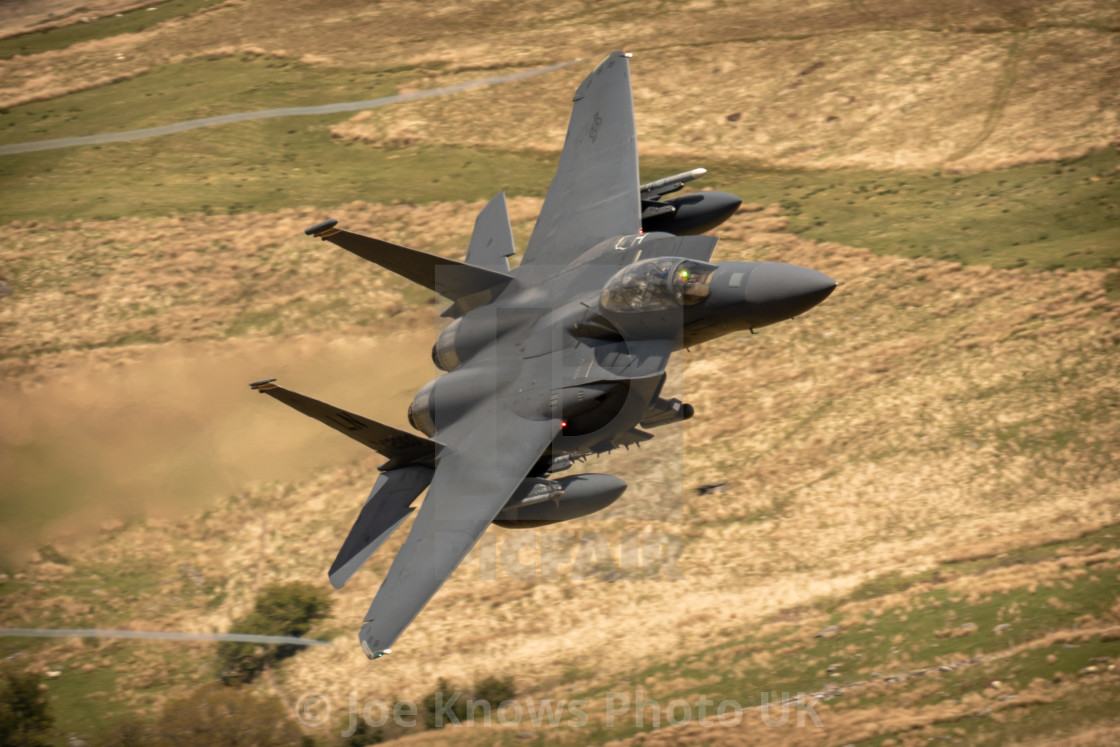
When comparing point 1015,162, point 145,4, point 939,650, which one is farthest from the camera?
point 145,4

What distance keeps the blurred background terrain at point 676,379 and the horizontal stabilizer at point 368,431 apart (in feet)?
23.9

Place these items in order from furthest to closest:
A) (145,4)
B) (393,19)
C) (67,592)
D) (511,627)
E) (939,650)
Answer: (145,4) < (393,19) < (67,592) < (511,627) < (939,650)

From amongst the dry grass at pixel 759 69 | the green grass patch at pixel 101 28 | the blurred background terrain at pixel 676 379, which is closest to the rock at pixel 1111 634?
the blurred background terrain at pixel 676 379

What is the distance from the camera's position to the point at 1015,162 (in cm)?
3966

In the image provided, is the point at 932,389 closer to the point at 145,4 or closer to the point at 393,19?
the point at 393,19

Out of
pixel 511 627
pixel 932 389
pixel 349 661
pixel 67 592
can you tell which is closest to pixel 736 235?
pixel 932 389

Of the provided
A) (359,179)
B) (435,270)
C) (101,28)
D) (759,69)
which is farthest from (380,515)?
(101,28)

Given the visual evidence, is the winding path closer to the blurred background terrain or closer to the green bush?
the blurred background terrain

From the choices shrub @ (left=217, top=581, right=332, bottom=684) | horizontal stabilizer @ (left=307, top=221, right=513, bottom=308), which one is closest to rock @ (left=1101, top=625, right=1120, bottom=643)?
horizontal stabilizer @ (left=307, top=221, right=513, bottom=308)

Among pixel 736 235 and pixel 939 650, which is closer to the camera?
pixel 939 650

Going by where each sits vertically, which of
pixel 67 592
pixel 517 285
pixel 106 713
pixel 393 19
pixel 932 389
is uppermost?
pixel 393 19

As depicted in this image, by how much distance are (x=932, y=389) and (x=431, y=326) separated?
1703 centimetres

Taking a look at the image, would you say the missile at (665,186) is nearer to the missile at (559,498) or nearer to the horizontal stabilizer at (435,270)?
the horizontal stabilizer at (435,270)

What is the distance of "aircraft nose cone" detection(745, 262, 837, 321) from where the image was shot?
863 inches
